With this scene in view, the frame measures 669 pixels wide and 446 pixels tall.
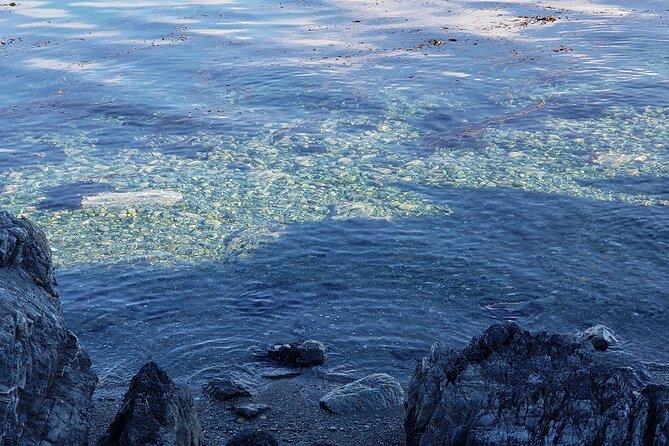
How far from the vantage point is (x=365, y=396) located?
12055 mm

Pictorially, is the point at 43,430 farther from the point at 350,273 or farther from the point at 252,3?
the point at 252,3

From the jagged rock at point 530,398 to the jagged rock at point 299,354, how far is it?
263cm

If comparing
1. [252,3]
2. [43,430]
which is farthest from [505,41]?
[43,430]

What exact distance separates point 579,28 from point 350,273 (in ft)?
73.6

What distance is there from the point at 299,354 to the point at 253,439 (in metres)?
2.92

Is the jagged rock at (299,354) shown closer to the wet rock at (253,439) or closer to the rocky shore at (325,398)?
the rocky shore at (325,398)

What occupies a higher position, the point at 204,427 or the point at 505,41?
the point at 505,41

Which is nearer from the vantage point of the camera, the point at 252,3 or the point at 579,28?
the point at 579,28

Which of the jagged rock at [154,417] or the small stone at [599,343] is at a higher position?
the jagged rock at [154,417]

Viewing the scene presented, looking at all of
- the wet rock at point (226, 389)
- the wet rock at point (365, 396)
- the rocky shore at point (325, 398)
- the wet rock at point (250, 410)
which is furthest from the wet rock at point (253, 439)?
the wet rock at point (226, 389)

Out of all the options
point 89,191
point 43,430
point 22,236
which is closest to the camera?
point 43,430

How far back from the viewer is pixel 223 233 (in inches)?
704

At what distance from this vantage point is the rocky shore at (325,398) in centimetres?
896

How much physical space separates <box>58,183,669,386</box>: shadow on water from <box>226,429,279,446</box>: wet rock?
9.33 ft
